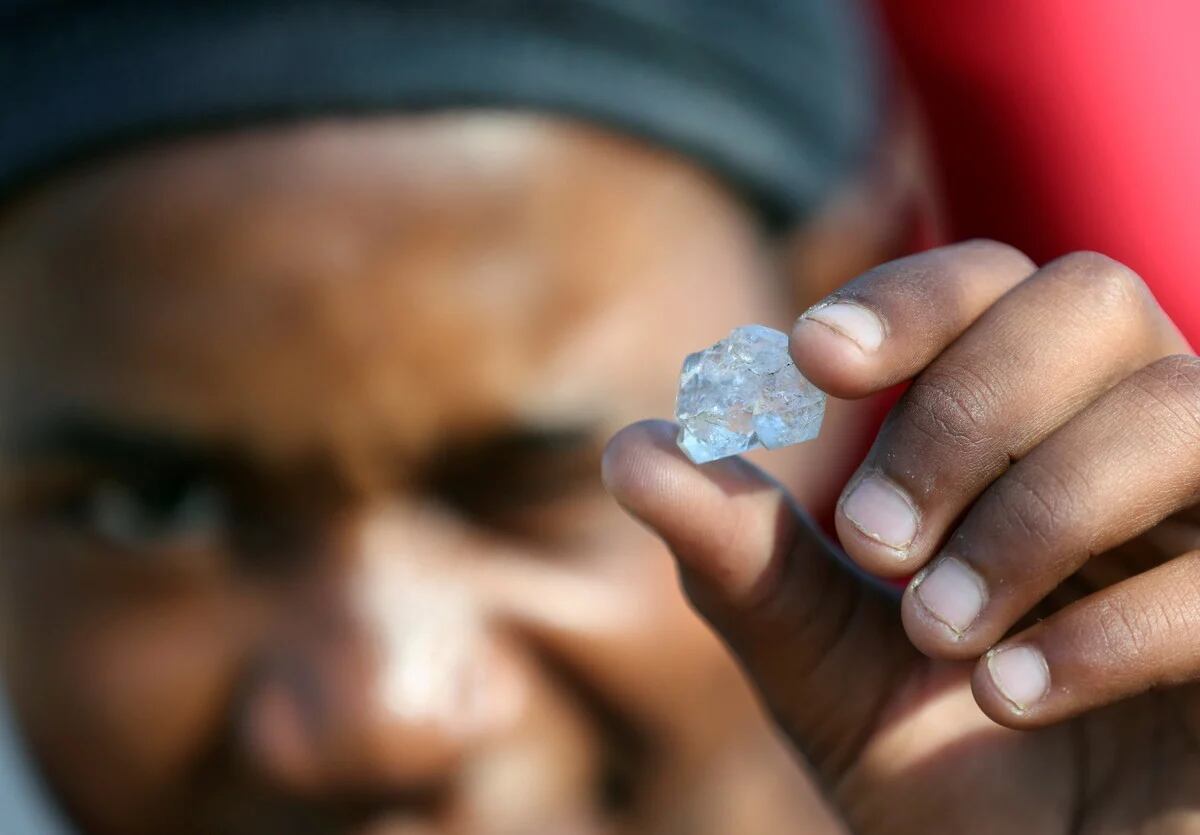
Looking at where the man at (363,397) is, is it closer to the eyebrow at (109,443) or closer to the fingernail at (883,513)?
the eyebrow at (109,443)

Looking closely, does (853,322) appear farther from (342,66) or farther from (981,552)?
(342,66)

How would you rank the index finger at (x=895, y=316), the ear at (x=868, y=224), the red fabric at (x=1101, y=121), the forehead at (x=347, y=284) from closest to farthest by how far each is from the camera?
1. the index finger at (x=895, y=316)
2. the forehead at (x=347, y=284)
3. the ear at (x=868, y=224)
4. the red fabric at (x=1101, y=121)

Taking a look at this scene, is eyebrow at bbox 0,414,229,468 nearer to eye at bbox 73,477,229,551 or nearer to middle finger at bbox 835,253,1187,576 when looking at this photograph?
eye at bbox 73,477,229,551

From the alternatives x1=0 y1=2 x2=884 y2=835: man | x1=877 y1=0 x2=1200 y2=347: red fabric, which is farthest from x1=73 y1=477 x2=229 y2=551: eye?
x1=877 y1=0 x2=1200 y2=347: red fabric

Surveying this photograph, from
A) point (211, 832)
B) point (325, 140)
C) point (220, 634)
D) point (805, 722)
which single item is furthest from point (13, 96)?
point (805, 722)

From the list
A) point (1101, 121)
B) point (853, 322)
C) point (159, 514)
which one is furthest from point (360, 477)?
point (1101, 121)

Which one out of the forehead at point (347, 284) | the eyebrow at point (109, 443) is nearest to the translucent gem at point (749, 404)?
the forehead at point (347, 284)
